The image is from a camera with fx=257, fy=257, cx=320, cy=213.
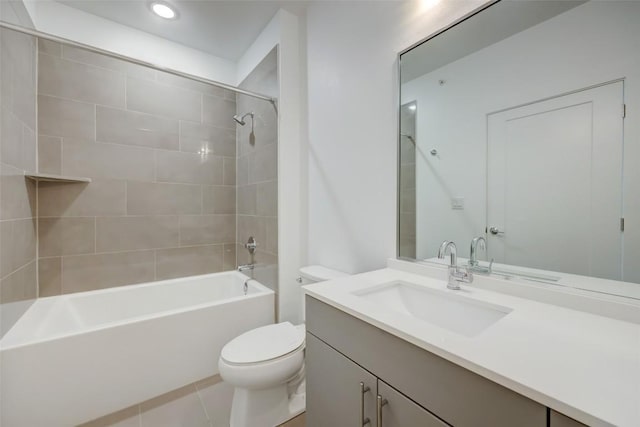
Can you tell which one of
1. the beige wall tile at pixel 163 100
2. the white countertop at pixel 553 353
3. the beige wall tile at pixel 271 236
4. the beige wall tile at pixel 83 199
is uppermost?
the beige wall tile at pixel 163 100

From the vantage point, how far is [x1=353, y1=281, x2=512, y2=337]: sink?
0.90 m

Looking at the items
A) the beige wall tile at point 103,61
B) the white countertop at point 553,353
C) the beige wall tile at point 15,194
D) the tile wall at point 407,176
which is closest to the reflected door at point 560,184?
the white countertop at point 553,353

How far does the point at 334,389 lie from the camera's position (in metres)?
0.94

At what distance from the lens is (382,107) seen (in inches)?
56.6

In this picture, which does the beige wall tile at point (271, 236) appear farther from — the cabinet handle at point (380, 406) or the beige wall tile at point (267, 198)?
the cabinet handle at point (380, 406)

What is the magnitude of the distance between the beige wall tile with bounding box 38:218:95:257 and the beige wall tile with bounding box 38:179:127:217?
0.19ft

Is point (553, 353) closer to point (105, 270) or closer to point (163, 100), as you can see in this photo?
point (105, 270)

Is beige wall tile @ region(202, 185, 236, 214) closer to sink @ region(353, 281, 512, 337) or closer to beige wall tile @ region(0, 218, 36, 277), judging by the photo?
beige wall tile @ region(0, 218, 36, 277)

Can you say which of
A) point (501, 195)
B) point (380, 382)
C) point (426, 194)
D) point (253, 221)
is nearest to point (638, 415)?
point (380, 382)

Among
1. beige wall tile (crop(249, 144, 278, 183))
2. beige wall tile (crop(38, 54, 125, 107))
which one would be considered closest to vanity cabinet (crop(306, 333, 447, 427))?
beige wall tile (crop(249, 144, 278, 183))

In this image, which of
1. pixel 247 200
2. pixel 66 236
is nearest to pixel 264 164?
pixel 247 200

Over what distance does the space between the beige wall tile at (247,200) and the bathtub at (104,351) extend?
0.75 metres

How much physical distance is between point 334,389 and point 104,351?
54.8 inches

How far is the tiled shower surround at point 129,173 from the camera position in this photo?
6.29 ft
